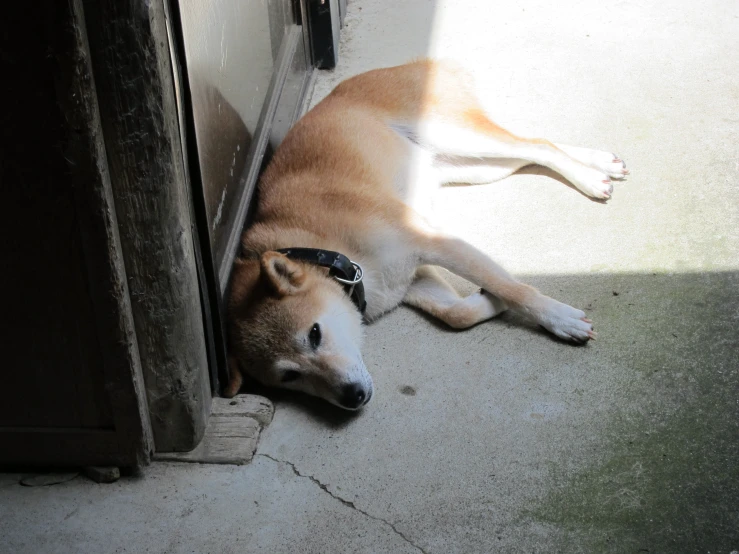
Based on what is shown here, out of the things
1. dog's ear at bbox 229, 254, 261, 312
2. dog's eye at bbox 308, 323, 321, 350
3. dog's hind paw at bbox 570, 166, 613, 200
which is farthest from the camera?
dog's hind paw at bbox 570, 166, 613, 200

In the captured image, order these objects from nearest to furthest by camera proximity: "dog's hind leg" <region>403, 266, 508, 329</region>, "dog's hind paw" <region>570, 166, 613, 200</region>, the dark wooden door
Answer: the dark wooden door < "dog's hind leg" <region>403, 266, 508, 329</region> < "dog's hind paw" <region>570, 166, 613, 200</region>

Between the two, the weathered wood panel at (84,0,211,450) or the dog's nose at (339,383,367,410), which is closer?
the weathered wood panel at (84,0,211,450)

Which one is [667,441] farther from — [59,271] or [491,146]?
[59,271]

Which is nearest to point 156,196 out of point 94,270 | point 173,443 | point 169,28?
point 94,270

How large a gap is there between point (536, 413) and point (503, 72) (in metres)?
2.24

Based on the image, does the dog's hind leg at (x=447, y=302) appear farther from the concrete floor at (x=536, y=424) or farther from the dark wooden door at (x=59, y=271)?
the dark wooden door at (x=59, y=271)

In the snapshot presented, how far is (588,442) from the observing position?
246cm

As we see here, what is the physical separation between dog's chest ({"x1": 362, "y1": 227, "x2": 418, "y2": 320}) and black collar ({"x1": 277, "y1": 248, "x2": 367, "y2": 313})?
0.37 ft

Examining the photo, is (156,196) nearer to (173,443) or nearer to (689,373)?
(173,443)

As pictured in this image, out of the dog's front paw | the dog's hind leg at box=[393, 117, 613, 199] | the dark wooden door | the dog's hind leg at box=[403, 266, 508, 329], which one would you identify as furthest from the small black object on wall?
the dark wooden door

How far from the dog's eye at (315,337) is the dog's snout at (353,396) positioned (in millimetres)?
186

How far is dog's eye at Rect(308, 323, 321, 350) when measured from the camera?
269 centimetres

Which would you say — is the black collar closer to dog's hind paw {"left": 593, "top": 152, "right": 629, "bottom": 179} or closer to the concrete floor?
the concrete floor

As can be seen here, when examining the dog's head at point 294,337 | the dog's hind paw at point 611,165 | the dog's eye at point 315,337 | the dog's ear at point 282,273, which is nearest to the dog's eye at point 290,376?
the dog's head at point 294,337
